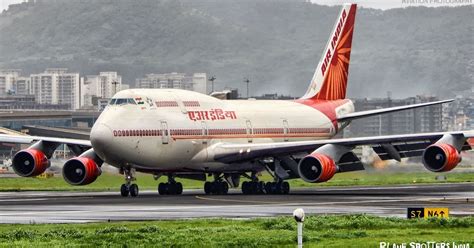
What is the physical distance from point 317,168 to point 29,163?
14.2 meters

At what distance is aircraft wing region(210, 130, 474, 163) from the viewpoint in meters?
55.2

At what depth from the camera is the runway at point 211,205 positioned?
3984 cm

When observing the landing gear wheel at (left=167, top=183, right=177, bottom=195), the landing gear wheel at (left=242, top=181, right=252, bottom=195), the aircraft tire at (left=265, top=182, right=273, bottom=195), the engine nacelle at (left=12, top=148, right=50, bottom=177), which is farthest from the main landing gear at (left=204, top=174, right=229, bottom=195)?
the engine nacelle at (left=12, top=148, right=50, bottom=177)

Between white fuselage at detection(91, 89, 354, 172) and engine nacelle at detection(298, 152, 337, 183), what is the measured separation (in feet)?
17.6

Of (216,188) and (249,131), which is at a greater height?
(249,131)

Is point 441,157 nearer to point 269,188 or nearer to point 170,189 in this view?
point 269,188

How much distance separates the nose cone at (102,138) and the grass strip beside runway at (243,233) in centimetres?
1742

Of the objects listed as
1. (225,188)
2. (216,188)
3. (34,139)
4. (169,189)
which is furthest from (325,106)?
(34,139)

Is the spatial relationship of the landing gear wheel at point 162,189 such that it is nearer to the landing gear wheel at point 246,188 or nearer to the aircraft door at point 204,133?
the aircraft door at point 204,133

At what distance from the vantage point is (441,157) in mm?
53500

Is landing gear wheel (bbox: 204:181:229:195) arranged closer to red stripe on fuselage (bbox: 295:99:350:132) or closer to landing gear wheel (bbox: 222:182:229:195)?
landing gear wheel (bbox: 222:182:229:195)

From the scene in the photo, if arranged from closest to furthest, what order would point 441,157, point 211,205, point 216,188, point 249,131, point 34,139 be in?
1. point 211,205
2. point 441,157
3. point 216,188
4. point 34,139
5. point 249,131

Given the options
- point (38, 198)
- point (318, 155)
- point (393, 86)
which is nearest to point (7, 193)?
point (38, 198)

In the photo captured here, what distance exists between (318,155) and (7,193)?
628 inches
